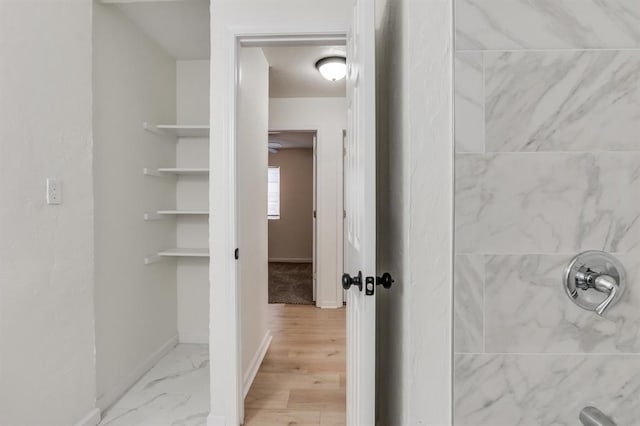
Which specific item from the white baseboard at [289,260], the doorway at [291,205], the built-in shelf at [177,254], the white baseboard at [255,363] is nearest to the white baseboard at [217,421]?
the white baseboard at [255,363]

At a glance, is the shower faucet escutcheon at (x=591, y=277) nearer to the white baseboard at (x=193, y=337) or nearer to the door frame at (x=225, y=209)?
the door frame at (x=225, y=209)

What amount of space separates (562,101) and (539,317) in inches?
19.9

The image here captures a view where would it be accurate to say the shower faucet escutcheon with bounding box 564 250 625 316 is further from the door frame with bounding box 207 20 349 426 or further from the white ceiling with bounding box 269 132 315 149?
the white ceiling with bounding box 269 132 315 149

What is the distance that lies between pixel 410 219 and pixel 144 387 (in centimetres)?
227

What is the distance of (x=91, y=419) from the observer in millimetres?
1815

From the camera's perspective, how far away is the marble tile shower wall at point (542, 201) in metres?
0.79

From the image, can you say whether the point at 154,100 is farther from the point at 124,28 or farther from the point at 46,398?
the point at 46,398

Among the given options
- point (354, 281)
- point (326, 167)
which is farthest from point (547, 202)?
point (326, 167)

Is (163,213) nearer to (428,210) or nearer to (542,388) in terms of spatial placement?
(428,210)

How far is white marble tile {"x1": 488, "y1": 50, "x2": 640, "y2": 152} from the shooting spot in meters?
0.79

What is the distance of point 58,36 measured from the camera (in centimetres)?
163

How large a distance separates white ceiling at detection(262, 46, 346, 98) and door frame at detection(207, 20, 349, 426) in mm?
847

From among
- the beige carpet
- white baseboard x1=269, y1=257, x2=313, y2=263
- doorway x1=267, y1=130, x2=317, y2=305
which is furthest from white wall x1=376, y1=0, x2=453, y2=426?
white baseboard x1=269, y1=257, x2=313, y2=263

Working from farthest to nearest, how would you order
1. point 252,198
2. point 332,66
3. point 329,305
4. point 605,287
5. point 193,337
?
point 329,305 → point 193,337 → point 332,66 → point 252,198 → point 605,287
